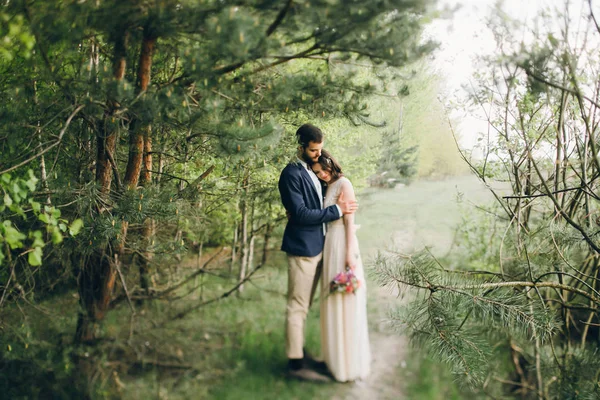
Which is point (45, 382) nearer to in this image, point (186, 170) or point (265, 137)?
point (186, 170)

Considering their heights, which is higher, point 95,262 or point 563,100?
point 563,100

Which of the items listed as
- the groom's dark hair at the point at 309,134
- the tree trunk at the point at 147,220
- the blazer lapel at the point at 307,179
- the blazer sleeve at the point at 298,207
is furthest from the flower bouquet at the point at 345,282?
the tree trunk at the point at 147,220

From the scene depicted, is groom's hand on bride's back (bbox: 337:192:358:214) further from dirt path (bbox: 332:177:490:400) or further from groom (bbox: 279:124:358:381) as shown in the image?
dirt path (bbox: 332:177:490:400)

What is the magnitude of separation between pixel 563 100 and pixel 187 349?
3742 millimetres

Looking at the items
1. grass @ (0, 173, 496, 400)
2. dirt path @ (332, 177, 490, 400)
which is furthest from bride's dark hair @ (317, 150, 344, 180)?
dirt path @ (332, 177, 490, 400)

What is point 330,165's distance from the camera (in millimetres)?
2953

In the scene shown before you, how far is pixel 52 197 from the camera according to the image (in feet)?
9.62

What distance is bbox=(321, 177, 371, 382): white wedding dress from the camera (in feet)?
9.61

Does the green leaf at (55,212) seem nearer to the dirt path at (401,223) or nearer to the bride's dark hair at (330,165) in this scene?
the bride's dark hair at (330,165)

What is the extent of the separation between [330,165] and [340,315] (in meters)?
0.98

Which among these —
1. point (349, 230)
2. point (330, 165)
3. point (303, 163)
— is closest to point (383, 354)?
point (349, 230)

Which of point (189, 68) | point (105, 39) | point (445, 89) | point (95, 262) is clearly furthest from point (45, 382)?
point (445, 89)

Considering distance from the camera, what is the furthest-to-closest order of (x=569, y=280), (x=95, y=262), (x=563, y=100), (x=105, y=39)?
(x=569, y=280) → (x=95, y=262) → (x=105, y=39) → (x=563, y=100)

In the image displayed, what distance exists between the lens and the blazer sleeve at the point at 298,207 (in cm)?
276
